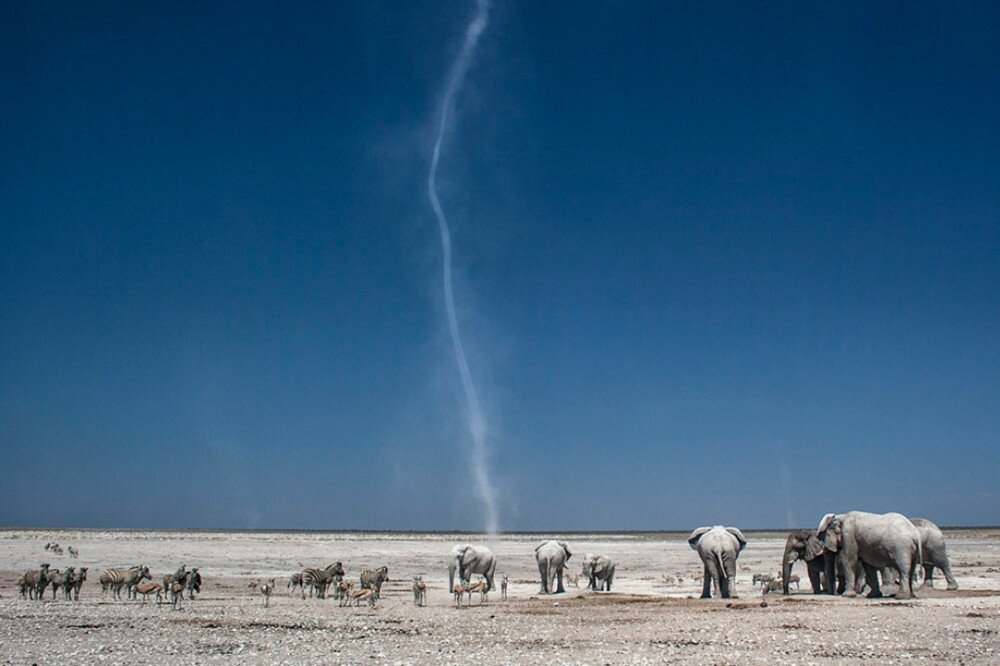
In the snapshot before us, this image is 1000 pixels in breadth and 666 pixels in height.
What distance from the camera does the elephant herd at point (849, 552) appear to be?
24.0 meters

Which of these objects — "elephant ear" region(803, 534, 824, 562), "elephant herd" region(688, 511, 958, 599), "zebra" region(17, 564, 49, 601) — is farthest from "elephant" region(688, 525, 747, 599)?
"zebra" region(17, 564, 49, 601)

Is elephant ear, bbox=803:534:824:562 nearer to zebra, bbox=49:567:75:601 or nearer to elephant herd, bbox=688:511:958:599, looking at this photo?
elephant herd, bbox=688:511:958:599

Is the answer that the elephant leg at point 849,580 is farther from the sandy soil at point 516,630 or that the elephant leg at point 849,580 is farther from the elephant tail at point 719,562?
the elephant tail at point 719,562

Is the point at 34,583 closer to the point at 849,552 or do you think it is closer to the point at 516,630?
the point at 516,630

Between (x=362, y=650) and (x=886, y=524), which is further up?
(x=886, y=524)

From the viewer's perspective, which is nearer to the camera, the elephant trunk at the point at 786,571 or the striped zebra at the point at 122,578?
the striped zebra at the point at 122,578

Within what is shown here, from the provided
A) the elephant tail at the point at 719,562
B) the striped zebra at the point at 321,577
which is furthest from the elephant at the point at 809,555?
the striped zebra at the point at 321,577

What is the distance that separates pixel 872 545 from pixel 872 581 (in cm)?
119

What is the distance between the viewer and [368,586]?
2636 centimetres

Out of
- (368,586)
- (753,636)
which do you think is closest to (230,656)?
(753,636)

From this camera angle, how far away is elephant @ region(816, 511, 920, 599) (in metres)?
23.8

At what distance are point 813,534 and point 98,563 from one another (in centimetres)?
4308

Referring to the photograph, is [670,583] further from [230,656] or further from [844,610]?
[230,656]

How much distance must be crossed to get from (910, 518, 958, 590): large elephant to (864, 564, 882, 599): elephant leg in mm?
3820
